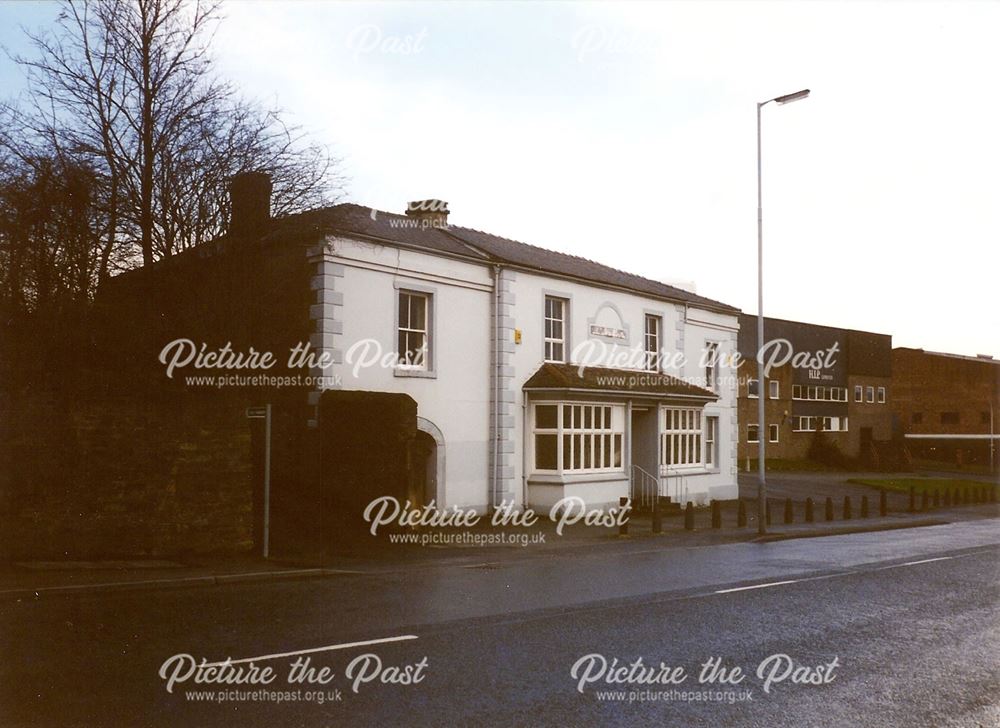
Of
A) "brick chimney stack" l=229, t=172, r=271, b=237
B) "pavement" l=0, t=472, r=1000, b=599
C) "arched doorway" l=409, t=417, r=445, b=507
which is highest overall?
"brick chimney stack" l=229, t=172, r=271, b=237

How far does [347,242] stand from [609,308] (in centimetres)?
995

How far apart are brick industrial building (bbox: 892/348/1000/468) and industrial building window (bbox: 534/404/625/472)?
54632mm

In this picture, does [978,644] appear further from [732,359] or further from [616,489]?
[732,359]

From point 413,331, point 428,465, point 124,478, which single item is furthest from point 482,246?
point 124,478

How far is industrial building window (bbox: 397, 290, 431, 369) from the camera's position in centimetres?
2084

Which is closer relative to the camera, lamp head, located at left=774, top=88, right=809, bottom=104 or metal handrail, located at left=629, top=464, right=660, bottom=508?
lamp head, located at left=774, top=88, right=809, bottom=104

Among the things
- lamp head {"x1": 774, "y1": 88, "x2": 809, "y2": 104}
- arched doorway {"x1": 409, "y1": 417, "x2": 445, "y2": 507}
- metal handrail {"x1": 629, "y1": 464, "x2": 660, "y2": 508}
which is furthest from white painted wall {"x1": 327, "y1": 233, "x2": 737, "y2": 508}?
lamp head {"x1": 774, "y1": 88, "x2": 809, "y2": 104}

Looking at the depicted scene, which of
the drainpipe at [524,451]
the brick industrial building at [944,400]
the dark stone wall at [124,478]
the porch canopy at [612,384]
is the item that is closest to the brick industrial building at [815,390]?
the brick industrial building at [944,400]

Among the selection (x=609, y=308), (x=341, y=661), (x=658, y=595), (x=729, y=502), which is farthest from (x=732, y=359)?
(x=341, y=661)

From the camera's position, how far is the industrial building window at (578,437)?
936 inches

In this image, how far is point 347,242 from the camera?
63.5ft

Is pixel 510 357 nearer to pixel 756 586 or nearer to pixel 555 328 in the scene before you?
pixel 555 328

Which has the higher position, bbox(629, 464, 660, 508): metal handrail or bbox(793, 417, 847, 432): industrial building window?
bbox(793, 417, 847, 432): industrial building window

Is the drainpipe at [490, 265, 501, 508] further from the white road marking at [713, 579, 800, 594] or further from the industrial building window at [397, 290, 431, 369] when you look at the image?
the white road marking at [713, 579, 800, 594]
